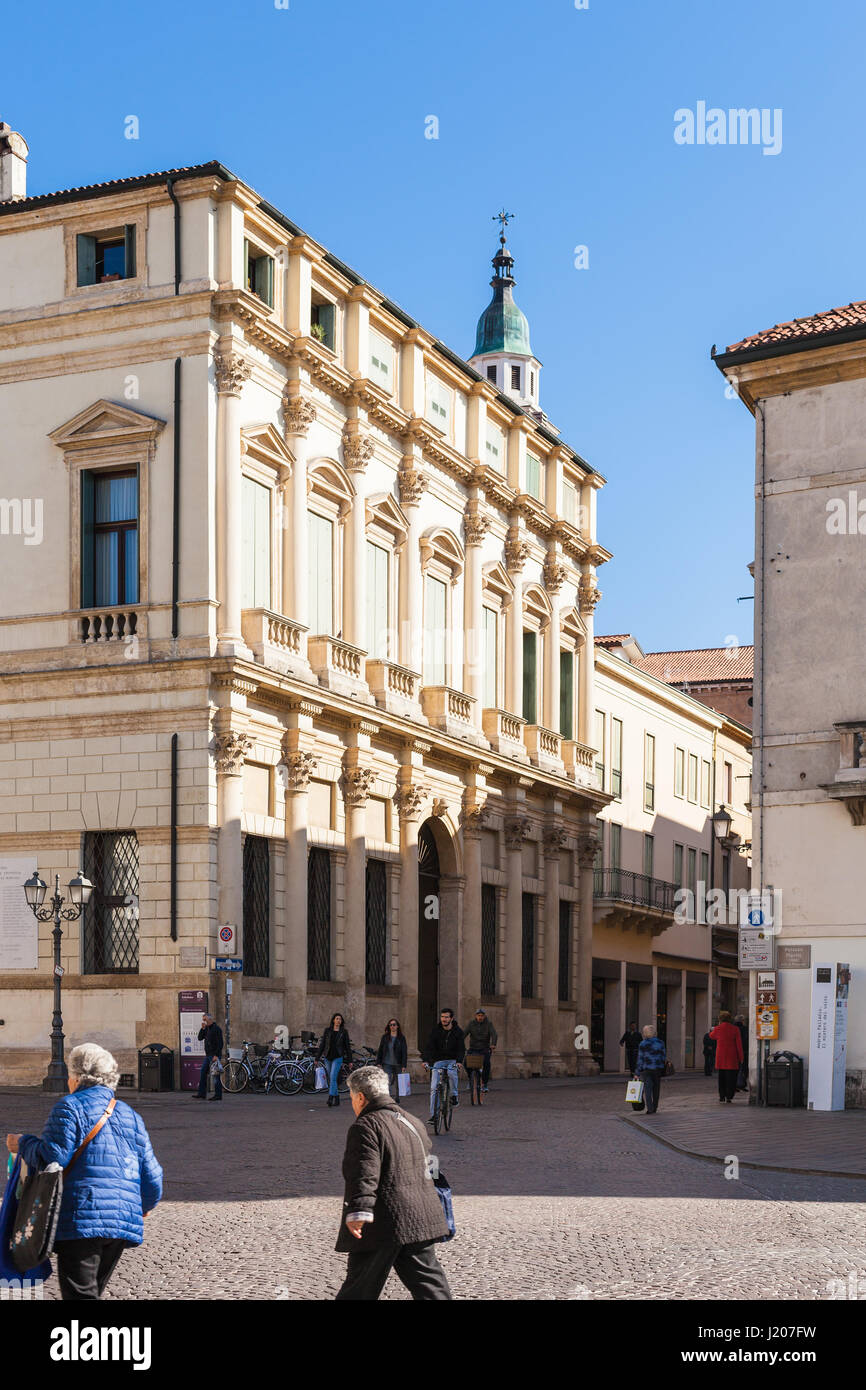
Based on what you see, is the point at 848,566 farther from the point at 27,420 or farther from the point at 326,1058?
the point at 27,420

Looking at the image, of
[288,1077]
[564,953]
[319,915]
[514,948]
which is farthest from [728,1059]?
[564,953]

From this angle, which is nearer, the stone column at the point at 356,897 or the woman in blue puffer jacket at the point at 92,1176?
the woman in blue puffer jacket at the point at 92,1176

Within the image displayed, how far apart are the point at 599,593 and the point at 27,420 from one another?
70.8ft

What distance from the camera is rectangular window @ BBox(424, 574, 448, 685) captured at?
143ft

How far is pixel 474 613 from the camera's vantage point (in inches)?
1791

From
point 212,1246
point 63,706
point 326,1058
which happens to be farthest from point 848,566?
point 212,1246

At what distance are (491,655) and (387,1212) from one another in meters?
38.6

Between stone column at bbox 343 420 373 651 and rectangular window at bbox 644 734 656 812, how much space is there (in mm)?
21982

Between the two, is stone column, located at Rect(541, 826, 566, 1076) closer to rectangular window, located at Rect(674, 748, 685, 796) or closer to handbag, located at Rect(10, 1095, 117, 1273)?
rectangular window, located at Rect(674, 748, 685, 796)

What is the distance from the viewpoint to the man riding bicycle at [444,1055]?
974 inches

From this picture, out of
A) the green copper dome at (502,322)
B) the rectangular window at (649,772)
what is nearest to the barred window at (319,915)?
the rectangular window at (649,772)

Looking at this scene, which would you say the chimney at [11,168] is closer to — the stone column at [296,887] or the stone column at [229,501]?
the stone column at [229,501]

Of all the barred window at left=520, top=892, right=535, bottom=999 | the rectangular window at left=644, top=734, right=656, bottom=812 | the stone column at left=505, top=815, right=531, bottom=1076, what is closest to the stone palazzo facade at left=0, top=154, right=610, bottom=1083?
the stone column at left=505, top=815, right=531, bottom=1076

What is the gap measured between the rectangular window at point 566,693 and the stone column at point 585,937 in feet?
9.86
